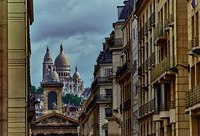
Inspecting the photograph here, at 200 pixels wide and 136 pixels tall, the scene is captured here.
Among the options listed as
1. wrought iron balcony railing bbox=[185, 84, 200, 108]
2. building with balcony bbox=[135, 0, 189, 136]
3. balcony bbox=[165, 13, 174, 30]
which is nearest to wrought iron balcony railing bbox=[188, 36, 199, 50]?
wrought iron balcony railing bbox=[185, 84, 200, 108]

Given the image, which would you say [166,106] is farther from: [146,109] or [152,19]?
[146,109]

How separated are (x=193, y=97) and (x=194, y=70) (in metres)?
2.60

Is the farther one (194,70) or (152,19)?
(152,19)

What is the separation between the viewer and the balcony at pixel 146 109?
61375 millimetres

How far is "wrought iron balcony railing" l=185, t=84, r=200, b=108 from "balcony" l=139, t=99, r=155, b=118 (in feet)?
62.9

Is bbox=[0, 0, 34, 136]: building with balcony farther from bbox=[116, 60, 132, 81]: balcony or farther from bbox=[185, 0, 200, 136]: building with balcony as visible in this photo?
bbox=[116, 60, 132, 81]: balcony

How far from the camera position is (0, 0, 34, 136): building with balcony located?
45.0 meters

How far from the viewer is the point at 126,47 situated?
8450 cm

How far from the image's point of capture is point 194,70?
42.4m

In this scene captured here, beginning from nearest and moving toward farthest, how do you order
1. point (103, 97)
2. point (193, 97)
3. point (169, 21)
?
1. point (193, 97)
2. point (169, 21)
3. point (103, 97)

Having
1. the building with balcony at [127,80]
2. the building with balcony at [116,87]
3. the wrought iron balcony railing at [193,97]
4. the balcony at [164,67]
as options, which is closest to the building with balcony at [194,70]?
the wrought iron balcony railing at [193,97]

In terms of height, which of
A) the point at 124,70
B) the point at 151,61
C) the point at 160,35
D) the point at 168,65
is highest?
the point at 124,70

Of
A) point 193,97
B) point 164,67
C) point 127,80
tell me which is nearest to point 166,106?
point 164,67

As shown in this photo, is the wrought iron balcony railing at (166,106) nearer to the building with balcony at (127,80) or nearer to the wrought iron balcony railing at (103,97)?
the building with balcony at (127,80)
